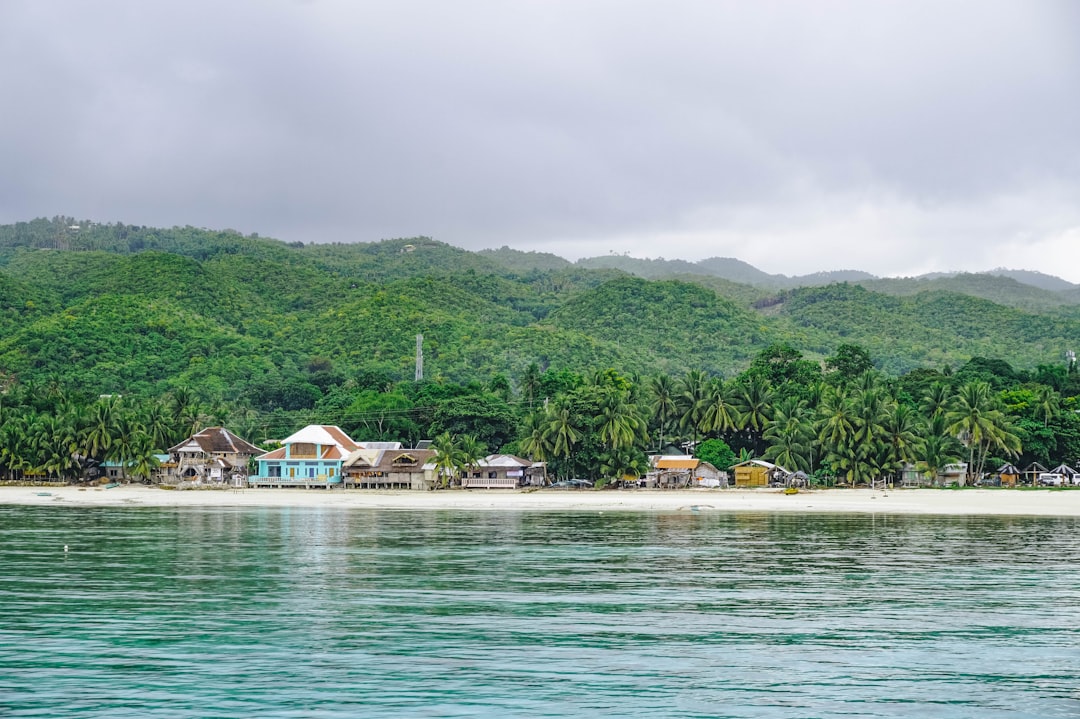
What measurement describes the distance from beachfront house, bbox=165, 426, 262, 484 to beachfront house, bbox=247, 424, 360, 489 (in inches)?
91.3

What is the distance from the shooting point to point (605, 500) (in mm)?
70750

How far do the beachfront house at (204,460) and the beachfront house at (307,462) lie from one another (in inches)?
91.3

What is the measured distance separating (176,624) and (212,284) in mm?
159044

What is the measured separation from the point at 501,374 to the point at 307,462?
42603 mm

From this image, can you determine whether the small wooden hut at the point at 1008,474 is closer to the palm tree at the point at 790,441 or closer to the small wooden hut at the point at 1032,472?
the small wooden hut at the point at 1032,472

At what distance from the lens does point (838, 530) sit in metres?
47.9

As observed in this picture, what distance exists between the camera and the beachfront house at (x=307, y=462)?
87812 millimetres

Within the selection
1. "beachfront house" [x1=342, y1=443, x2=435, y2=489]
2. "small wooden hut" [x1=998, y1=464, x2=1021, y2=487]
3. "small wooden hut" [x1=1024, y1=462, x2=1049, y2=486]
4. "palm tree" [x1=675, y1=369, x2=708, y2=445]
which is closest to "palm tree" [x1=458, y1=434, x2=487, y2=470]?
"beachfront house" [x1=342, y1=443, x2=435, y2=489]

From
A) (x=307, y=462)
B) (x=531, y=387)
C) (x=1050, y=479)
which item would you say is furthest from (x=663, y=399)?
(x=1050, y=479)

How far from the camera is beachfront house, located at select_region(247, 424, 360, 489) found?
87812 mm

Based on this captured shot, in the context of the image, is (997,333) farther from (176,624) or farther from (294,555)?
(176,624)

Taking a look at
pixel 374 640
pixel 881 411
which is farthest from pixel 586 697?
pixel 881 411

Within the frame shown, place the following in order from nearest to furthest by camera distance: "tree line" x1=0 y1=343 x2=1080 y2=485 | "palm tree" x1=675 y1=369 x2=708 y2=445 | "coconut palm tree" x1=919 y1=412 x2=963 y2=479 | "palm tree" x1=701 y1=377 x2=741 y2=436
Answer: "coconut palm tree" x1=919 y1=412 x2=963 y2=479, "tree line" x1=0 y1=343 x2=1080 y2=485, "palm tree" x1=701 y1=377 x2=741 y2=436, "palm tree" x1=675 y1=369 x2=708 y2=445

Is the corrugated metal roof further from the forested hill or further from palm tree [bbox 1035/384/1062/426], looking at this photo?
the forested hill
